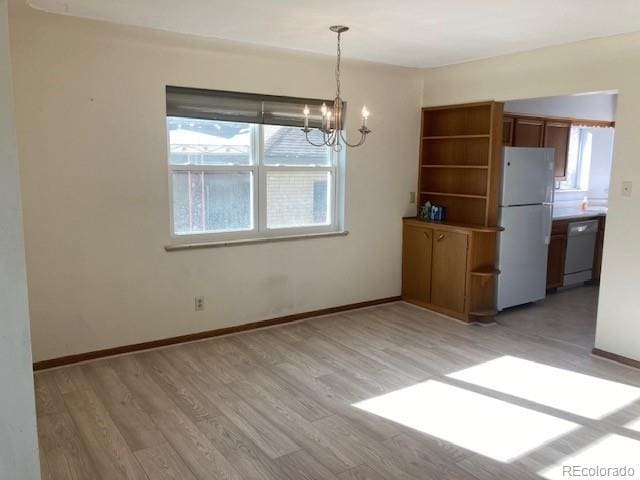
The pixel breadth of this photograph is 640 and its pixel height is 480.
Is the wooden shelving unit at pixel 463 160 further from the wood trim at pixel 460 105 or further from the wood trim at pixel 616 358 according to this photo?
the wood trim at pixel 616 358

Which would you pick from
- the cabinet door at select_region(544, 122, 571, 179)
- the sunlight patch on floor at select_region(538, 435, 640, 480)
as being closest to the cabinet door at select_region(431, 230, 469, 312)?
the cabinet door at select_region(544, 122, 571, 179)

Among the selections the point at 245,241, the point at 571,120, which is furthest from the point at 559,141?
the point at 245,241

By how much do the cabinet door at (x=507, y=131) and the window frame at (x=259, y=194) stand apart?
1.85 metres

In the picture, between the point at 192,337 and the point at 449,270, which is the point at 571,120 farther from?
the point at 192,337

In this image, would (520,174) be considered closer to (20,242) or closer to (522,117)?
(522,117)

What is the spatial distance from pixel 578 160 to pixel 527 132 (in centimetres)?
169

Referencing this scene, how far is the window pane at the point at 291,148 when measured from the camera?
4.55 meters

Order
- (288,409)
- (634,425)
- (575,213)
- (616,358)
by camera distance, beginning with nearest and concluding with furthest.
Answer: (634,425) < (288,409) < (616,358) < (575,213)

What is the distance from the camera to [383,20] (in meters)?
3.19

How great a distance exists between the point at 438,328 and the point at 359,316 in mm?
774

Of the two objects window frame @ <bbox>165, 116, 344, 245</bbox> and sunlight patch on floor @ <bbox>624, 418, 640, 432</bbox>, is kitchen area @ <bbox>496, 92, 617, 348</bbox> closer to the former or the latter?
sunlight patch on floor @ <bbox>624, 418, 640, 432</bbox>

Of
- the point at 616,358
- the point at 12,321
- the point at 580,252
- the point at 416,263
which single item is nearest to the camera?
the point at 12,321

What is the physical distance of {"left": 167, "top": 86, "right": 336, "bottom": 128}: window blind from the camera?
4000 mm

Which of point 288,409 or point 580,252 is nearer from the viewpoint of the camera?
point 288,409
